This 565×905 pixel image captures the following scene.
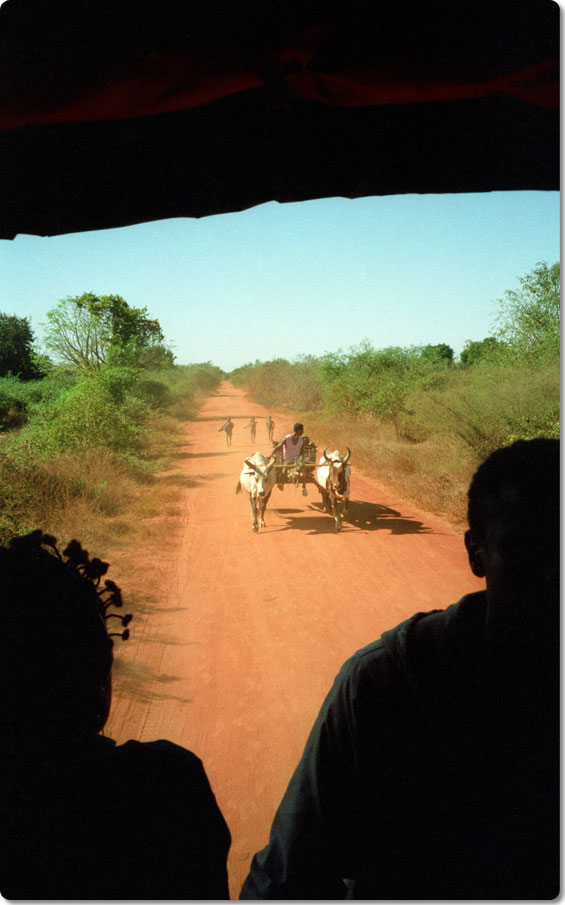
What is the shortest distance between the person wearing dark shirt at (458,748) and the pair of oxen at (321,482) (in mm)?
6320

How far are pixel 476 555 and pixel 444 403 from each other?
23.1 ft

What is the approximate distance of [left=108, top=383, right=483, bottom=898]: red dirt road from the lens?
2834mm

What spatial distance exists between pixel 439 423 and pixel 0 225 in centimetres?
711

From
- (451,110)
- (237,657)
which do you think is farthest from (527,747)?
(237,657)

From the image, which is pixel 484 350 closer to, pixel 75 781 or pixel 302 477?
pixel 302 477

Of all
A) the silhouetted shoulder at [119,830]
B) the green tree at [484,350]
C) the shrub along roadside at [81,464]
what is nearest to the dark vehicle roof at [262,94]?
the silhouetted shoulder at [119,830]

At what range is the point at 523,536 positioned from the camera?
978 millimetres

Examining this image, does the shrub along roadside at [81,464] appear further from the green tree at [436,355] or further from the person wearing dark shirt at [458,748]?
the green tree at [436,355]

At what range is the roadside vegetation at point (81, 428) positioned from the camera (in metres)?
4.56

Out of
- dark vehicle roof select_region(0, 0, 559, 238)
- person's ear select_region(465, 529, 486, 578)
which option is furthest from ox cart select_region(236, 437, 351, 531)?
person's ear select_region(465, 529, 486, 578)

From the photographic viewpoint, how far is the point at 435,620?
1087mm

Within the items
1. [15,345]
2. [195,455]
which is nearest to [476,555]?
[15,345]

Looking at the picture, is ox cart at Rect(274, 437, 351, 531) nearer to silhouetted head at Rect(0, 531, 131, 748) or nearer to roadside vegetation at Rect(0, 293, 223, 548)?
roadside vegetation at Rect(0, 293, 223, 548)

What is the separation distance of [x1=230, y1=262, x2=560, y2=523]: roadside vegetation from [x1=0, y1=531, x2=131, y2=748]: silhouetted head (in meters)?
3.30
